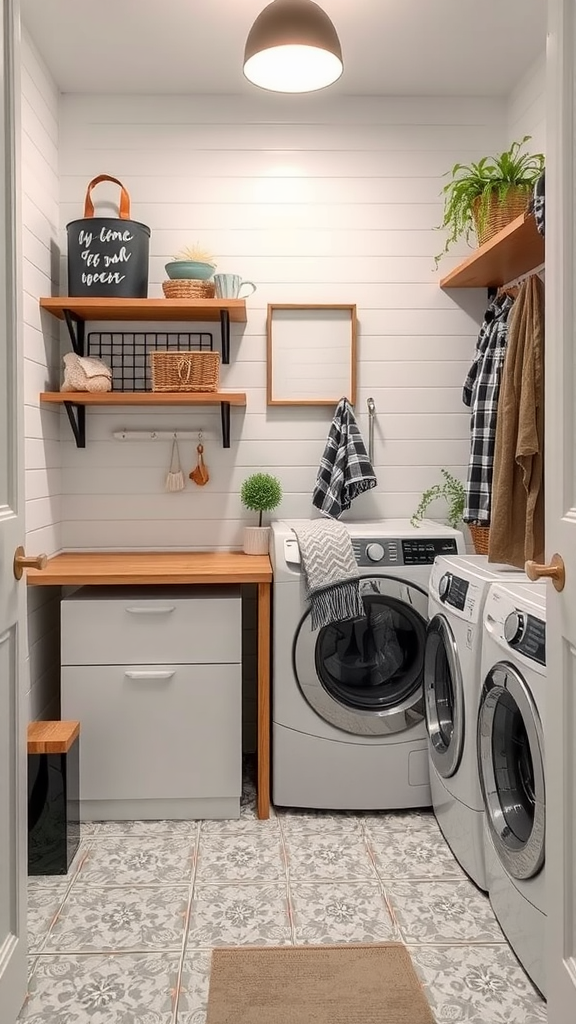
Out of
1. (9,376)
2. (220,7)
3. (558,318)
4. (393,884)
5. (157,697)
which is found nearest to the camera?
(558,318)

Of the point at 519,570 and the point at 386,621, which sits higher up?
the point at 519,570

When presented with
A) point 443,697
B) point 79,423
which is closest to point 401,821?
point 443,697

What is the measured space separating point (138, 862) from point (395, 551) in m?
1.28

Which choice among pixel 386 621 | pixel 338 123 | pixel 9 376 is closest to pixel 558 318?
pixel 9 376

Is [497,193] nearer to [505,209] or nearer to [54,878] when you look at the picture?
[505,209]

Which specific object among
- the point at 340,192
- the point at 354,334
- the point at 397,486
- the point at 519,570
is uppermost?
the point at 340,192

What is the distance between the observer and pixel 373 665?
112 inches

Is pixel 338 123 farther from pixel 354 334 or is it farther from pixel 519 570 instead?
pixel 519 570

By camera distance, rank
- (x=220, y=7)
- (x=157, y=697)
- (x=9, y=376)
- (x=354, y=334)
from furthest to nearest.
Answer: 1. (x=354, y=334)
2. (x=157, y=697)
3. (x=220, y=7)
4. (x=9, y=376)

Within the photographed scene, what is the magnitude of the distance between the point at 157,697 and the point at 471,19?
2471 millimetres

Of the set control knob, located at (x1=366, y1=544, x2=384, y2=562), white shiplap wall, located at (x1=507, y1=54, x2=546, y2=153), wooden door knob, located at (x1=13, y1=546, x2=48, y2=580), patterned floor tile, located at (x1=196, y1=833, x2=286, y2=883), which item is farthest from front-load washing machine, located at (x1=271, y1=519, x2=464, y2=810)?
white shiplap wall, located at (x1=507, y1=54, x2=546, y2=153)

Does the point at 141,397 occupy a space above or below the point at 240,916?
above

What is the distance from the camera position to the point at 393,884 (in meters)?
2.41

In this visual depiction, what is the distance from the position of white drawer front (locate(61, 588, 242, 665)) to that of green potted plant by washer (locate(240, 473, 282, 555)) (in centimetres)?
41
